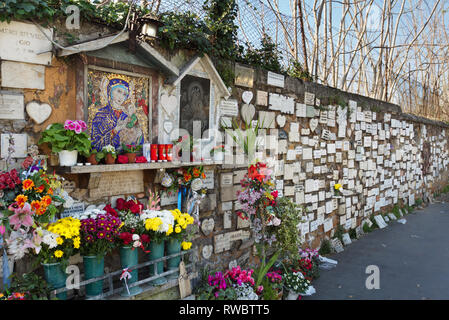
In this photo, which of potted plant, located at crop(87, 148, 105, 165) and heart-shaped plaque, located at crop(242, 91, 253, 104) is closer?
potted plant, located at crop(87, 148, 105, 165)

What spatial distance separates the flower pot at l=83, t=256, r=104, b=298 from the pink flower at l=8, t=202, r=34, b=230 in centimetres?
52

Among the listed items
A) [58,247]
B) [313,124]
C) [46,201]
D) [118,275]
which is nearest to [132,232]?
[118,275]

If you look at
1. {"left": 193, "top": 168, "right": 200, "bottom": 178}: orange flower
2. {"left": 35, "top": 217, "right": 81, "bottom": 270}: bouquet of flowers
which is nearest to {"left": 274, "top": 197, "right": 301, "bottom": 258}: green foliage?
{"left": 193, "top": 168, "right": 200, "bottom": 178}: orange flower

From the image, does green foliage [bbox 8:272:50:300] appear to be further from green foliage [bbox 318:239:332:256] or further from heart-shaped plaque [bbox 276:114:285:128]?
green foliage [bbox 318:239:332:256]

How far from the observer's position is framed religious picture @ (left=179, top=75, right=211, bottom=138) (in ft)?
10.6

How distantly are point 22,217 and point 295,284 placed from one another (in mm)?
2828

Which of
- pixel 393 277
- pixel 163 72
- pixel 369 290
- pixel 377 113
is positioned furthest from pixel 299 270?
pixel 377 113

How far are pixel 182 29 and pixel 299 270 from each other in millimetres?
2996

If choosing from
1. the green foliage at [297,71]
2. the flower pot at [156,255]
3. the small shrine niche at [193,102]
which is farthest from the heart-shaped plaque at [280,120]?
the flower pot at [156,255]

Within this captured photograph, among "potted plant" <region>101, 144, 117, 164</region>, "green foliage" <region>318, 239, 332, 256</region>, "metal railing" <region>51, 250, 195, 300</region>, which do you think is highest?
"potted plant" <region>101, 144, 117, 164</region>

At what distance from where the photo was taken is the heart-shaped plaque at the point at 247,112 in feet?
Answer: 12.7

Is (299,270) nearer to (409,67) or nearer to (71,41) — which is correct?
(71,41)

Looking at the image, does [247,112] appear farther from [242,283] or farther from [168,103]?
[242,283]

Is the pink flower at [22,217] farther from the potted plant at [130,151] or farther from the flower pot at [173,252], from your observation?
the flower pot at [173,252]
